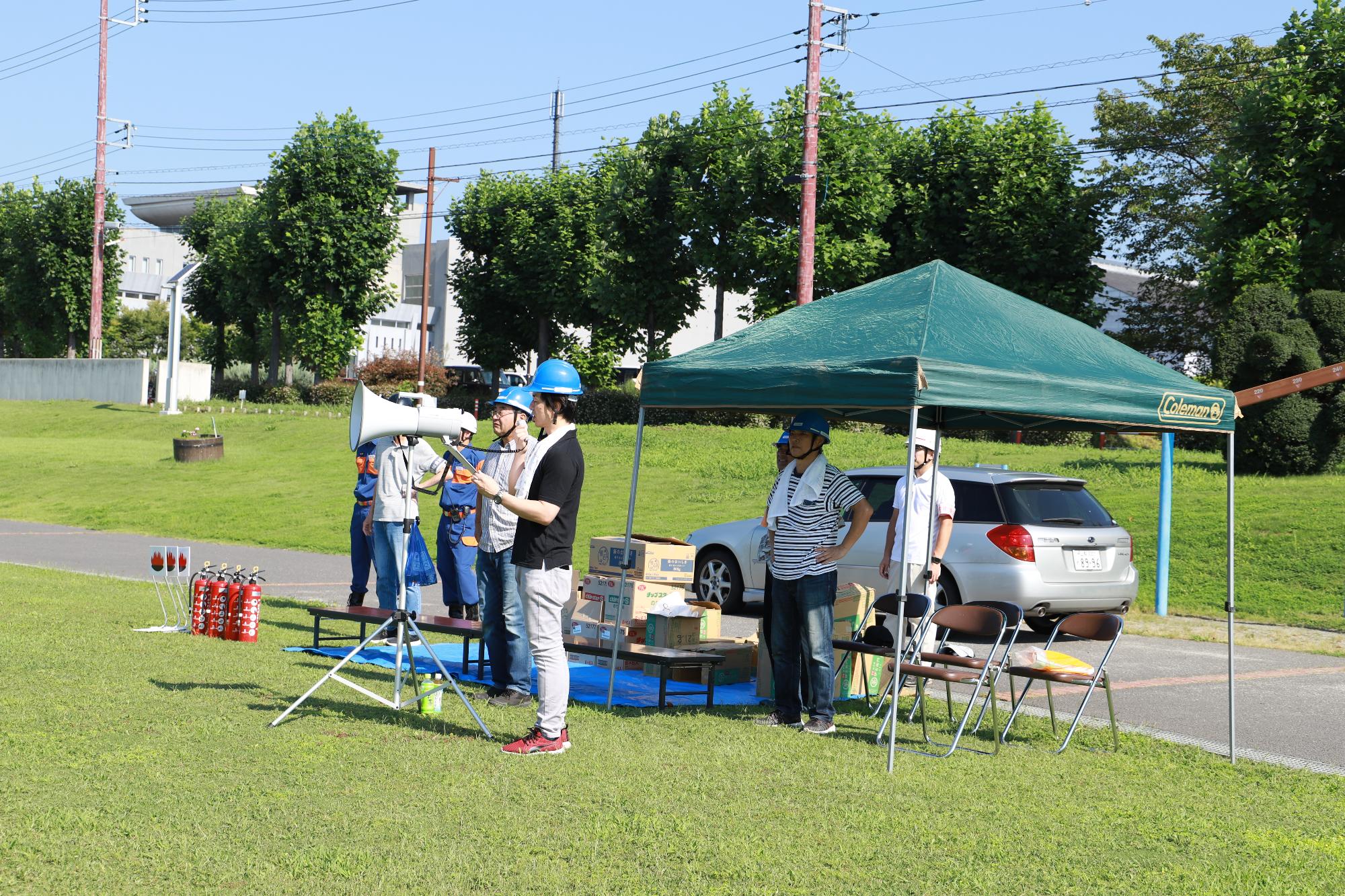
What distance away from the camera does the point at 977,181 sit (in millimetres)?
36094

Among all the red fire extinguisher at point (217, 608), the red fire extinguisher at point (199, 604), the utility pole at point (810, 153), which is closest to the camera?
the red fire extinguisher at point (217, 608)

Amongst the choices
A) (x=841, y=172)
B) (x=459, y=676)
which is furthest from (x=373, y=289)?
(x=459, y=676)

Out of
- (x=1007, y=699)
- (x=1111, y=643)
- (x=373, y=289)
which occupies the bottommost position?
(x=1007, y=699)

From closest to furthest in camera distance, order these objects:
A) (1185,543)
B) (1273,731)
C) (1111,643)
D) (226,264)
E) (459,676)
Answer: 1. (1111,643)
2. (1273,731)
3. (459,676)
4. (1185,543)
5. (226,264)

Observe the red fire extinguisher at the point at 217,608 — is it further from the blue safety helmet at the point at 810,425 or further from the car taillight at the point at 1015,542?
the car taillight at the point at 1015,542

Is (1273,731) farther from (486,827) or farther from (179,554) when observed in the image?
(179,554)

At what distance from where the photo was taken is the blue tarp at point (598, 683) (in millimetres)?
9094

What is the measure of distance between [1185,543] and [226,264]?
4522 centimetres

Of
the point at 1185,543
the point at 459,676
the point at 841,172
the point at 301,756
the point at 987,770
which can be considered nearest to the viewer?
the point at 301,756

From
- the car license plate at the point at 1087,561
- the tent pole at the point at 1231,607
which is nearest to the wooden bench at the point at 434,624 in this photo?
the tent pole at the point at 1231,607

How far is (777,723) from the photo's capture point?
8.18 m

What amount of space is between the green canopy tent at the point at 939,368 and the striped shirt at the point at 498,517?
3.32 feet

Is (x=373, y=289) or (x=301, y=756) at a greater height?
(x=373, y=289)

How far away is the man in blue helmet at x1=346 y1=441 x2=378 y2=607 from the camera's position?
11.7 m
